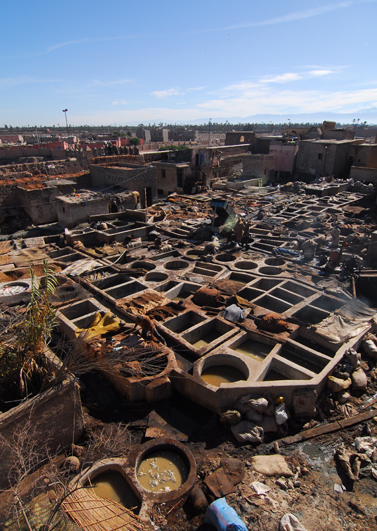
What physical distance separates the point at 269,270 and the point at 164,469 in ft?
36.2

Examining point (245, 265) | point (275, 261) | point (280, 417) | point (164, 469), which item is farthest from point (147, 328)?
point (275, 261)

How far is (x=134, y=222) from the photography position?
2206cm

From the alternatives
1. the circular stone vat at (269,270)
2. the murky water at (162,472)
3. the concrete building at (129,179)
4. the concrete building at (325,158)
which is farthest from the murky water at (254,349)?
the concrete building at (325,158)

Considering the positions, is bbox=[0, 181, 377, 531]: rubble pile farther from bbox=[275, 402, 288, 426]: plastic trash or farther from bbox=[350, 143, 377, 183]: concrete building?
bbox=[350, 143, 377, 183]: concrete building

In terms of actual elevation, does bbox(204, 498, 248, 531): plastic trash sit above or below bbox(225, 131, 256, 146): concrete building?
below

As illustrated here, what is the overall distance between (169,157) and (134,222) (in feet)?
54.0

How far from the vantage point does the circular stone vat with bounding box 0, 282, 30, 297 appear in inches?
498

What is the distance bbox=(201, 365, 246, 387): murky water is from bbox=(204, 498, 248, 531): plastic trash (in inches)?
151

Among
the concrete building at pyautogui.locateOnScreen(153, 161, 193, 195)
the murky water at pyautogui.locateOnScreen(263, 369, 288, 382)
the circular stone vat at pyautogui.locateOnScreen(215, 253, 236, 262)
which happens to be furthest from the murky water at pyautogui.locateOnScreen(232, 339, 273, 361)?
the concrete building at pyautogui.locateOnScreen(153, 161, 193, 195)

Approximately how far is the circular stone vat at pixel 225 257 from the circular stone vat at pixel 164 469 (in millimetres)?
11196

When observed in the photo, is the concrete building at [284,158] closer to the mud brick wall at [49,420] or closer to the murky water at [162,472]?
the murky water at [162,472]

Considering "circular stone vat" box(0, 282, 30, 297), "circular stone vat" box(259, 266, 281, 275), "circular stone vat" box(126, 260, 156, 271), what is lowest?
"circular stone vat" box(259, 266, 281, 275)

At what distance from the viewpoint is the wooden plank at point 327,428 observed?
27.6ft

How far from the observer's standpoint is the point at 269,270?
1648cm
